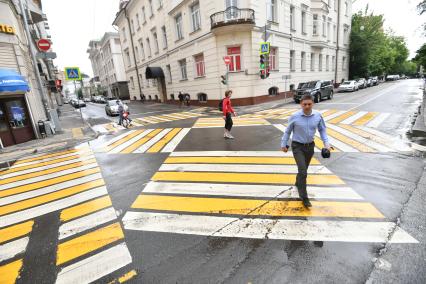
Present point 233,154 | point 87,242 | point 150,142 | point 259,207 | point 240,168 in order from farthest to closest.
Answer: point 150,142
point 233,154
point 240,168
point 259,207
point 87,242

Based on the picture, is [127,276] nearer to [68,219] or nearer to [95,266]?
[95,266]

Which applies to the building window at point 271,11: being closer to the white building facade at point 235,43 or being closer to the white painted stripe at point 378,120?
the white building facade at point 235,43

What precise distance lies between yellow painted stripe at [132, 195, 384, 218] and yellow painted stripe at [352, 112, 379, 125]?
8.39 m

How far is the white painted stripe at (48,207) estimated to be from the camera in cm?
439

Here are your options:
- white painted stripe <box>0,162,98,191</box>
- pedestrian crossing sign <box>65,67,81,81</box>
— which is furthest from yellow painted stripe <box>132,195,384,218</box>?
pedestrian crossing sign <box>65,67,81,81</box>

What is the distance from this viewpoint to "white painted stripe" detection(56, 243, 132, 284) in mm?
2780

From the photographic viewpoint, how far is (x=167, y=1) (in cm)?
2478

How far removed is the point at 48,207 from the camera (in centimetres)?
473

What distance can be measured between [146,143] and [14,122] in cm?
764

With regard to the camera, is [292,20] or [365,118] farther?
[292,20]

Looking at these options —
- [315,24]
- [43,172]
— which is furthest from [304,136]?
[315,24]

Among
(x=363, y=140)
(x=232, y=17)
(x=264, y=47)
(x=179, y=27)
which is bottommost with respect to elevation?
(x=363, y=140)

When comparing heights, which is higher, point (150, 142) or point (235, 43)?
point (235, 43)

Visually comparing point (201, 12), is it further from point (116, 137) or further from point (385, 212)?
point (385, 212)
